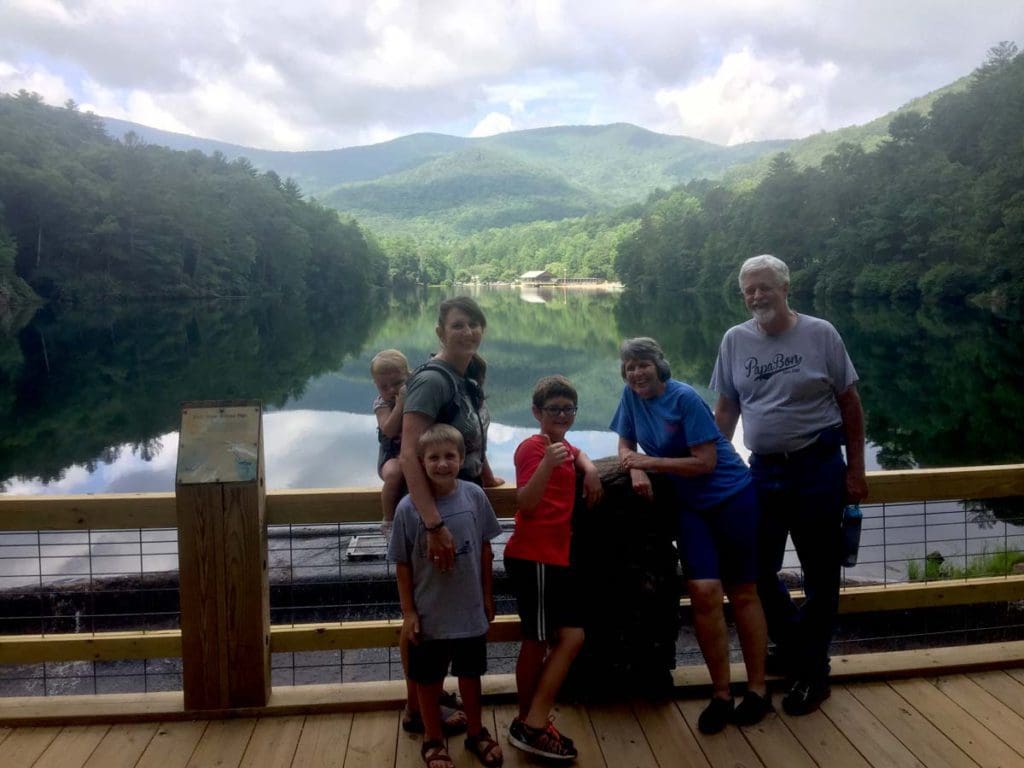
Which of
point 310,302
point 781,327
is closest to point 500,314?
point 310,302

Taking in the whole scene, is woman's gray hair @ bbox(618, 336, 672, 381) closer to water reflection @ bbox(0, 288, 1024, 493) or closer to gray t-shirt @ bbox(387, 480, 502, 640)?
gray t-shirt @ bbox(387, 480, 502, 640)

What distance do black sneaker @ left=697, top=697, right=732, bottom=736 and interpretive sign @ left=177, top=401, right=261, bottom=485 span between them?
1.74 m

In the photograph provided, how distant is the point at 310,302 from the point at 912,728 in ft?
244

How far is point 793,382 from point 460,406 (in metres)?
1.22

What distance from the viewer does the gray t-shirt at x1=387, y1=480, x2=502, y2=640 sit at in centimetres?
264

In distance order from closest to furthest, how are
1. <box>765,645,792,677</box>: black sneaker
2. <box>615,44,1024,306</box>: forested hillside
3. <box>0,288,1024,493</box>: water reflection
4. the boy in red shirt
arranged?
the boy in red shirt, <box>765,645,792,677</box>: black sneaker, <box>0,288,1024,493</box>: water reflection, <box>615,44,1024,306</box>: forested hillside

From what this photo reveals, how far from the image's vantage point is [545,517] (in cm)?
278

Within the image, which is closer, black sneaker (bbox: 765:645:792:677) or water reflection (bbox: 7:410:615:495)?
black sneaker (bbox: 765:645:792:677)

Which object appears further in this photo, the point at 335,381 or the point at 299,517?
the point at 335,381

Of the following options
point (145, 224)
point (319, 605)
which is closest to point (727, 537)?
point (319, 605)

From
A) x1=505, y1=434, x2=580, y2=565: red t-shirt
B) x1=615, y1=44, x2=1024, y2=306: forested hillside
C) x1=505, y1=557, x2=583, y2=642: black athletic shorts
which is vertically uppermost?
x1=615, y1=44, x2=1024, y2=306: forested hillside

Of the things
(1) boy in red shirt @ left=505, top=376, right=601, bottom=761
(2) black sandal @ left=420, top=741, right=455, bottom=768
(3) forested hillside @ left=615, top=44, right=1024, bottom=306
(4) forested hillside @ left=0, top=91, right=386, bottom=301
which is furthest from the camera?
(4) forested hillside @ left=0, top=91, right=386, bottom=301

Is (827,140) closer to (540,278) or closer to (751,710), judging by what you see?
(540,278)

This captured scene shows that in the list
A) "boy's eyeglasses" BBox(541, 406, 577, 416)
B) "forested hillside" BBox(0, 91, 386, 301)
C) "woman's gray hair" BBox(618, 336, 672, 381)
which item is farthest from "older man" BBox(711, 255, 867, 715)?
"forested hillside" BBox(0, 91, 386, 301)
